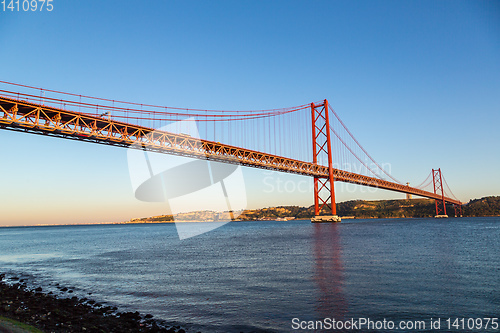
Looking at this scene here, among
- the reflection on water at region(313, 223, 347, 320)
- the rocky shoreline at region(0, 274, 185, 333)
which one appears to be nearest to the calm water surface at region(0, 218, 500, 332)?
the reflection on water at region(313, 223, 347, 320)

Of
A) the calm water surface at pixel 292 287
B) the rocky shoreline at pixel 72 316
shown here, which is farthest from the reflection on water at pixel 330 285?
the rocky shoreline at pixel 72 316

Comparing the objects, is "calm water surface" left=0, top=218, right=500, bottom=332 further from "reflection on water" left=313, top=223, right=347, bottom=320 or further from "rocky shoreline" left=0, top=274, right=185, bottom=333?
"rocky shoreline" left=0, top=274, right=185, bottom=333

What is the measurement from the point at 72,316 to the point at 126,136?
103 feet

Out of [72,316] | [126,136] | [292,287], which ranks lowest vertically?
[292,287]

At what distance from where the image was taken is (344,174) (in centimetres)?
7588

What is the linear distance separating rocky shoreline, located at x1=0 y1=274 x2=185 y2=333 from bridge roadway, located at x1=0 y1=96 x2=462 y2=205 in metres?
21.0

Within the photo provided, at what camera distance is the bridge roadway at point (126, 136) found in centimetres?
3041

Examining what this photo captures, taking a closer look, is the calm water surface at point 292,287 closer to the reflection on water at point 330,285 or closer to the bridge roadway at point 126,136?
the reflection on water at point 330,285

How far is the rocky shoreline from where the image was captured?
400 inches

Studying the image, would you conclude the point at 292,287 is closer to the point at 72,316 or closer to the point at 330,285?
the point at 330,285

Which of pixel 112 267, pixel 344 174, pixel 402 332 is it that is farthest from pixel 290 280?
pixel 344 174

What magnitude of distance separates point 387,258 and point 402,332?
49.9 ft

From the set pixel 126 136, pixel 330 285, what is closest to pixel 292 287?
pixel 330 285

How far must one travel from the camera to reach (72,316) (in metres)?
11.4
